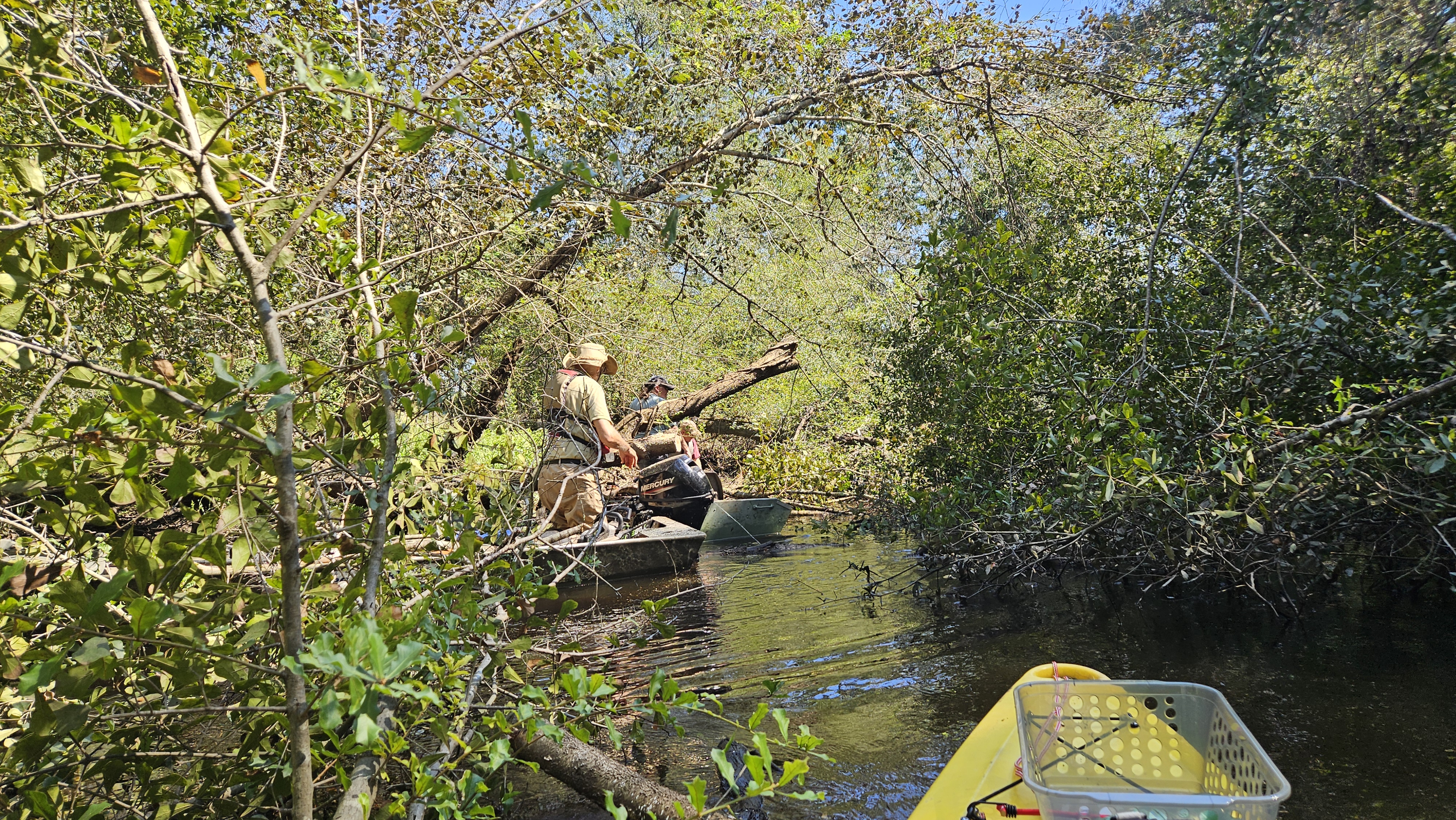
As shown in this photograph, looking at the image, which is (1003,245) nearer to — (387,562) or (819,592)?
(819,592)

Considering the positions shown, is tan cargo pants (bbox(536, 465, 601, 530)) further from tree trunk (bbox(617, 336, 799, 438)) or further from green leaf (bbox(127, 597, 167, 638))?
green leaf (bbox(127, 597, 167, 638))

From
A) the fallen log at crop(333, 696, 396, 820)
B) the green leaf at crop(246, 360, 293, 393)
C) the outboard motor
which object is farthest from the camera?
the outboard motor

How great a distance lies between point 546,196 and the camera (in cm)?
168

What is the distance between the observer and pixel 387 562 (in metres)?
2.84

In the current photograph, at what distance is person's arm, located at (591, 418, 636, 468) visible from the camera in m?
7.92

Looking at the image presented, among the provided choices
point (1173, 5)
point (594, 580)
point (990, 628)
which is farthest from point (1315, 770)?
point (594, 580)

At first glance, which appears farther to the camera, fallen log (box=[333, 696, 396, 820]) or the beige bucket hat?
the beige bucket hat

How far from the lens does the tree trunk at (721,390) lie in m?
12.4

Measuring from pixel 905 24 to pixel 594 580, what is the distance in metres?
6.33

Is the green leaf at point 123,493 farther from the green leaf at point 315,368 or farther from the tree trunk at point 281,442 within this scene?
the green leaf at point 315,368

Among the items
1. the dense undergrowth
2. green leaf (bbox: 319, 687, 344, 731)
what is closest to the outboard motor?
the dense undergrowth

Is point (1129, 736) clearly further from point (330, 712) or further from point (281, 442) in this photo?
point (281, 442)

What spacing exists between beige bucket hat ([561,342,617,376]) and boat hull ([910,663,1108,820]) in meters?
5.19

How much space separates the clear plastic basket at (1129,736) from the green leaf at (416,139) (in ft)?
7.92
